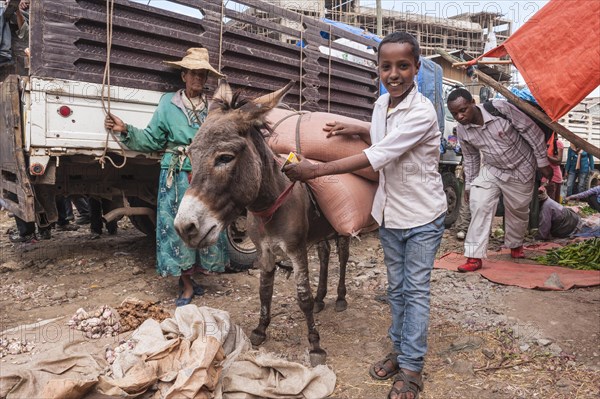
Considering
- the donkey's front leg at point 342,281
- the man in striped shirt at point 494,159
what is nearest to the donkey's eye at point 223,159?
the donkey's front leg at point 342,281

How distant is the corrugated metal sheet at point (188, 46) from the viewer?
347 centimetres

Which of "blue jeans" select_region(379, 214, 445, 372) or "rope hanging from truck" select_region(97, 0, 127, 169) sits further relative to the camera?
"rope hanging from truck" select_region(97, 0, 127, 169)

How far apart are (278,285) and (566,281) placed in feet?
10.4

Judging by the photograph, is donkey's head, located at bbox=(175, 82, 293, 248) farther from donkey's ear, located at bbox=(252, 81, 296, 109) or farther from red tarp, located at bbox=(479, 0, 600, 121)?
red tarp, located at bbox=(479, 0, 600, 121)

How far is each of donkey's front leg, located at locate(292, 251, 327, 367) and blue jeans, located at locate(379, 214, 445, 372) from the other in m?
0.60

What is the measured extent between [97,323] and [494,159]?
4513 mm

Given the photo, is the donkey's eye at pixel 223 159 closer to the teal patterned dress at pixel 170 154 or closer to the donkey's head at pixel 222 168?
the donkey's head at pixel 222 168

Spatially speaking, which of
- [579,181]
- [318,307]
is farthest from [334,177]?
[579,181]

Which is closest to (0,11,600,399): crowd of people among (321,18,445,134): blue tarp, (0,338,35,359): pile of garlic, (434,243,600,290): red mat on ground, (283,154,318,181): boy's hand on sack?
(283,154,318,181): boy's hand on sack

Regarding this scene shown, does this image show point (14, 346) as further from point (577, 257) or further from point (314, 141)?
point (577, 257)

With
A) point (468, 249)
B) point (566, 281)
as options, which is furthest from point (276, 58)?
point (566, 281)

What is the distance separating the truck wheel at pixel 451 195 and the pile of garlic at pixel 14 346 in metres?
7.55

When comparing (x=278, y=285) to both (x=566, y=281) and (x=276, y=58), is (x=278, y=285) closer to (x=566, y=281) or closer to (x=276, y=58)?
(x=276, y=58)

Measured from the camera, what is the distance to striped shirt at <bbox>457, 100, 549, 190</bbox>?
5.06 m
